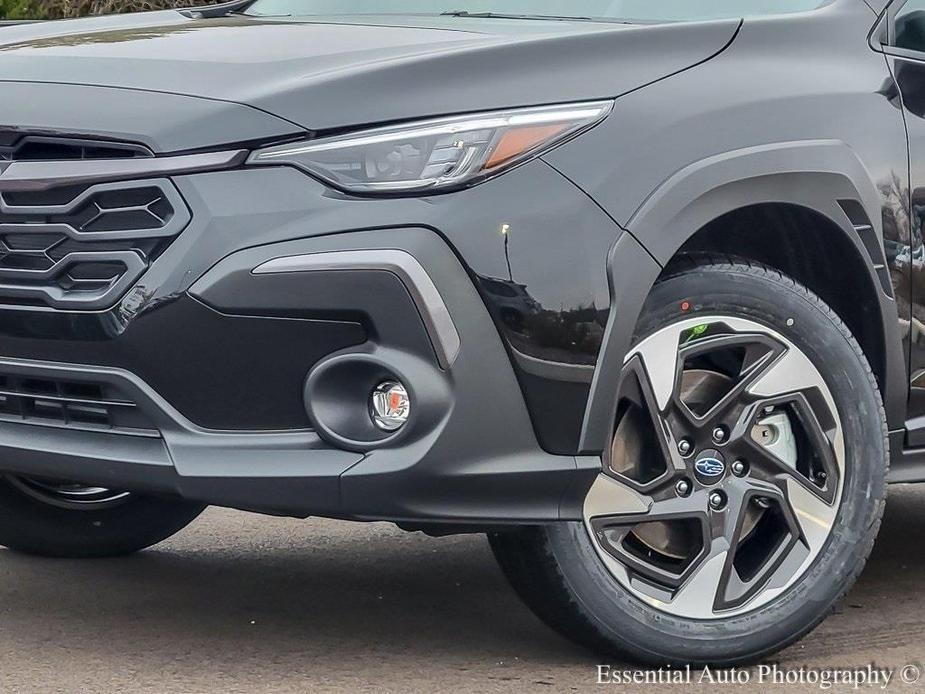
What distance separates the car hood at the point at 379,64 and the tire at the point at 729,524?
1.47ft

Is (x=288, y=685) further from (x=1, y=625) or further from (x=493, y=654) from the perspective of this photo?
(x=1, y=625)

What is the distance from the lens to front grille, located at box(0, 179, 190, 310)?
2.89 metres

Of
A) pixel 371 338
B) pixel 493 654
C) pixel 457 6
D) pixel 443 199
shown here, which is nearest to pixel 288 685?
pixel 493 654

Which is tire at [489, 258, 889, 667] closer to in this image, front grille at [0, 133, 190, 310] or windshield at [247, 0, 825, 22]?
windshield at [247, 0, 825, 22]

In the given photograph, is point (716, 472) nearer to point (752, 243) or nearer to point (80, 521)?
point (752, 243)

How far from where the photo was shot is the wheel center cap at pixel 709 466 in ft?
10.6

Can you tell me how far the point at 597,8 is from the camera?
152 inches

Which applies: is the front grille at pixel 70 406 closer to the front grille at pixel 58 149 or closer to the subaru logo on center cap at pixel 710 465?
the front grille at pixel 58 149

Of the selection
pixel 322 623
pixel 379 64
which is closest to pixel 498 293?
pixel 379 64

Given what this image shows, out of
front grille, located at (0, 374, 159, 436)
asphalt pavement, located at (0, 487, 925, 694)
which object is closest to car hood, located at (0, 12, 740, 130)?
front grille, located at (0, 374, 159, 436)

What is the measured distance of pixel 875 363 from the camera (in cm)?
353

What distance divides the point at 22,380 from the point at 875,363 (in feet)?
5.92

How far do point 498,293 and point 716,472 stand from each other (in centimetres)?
68

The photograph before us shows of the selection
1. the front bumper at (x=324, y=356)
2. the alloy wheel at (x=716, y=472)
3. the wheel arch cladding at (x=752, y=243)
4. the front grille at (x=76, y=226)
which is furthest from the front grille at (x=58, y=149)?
the alloy wheel at (x=716, y=472)
